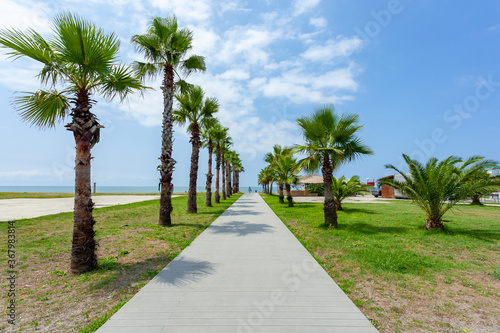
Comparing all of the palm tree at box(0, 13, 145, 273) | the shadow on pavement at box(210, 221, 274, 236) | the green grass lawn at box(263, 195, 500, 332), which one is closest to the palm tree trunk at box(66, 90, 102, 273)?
the palm tree at box(0, 13, 145, 273)

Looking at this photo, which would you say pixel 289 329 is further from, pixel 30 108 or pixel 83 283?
pixel 30 108

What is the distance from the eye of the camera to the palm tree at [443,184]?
1005 cm

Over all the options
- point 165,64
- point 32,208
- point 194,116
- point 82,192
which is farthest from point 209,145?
point 82,192

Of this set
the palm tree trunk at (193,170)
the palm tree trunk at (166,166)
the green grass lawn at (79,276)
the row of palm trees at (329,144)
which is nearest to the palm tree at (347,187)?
the row of palm trees at (329,144)

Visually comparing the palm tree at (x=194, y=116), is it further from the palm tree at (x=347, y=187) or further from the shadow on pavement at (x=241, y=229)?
the palm tree at (x=347, y=187)

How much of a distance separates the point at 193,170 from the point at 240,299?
12.5m

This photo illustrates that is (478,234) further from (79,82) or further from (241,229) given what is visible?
(79,82)

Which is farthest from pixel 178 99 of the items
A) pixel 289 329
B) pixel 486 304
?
pixel 486 304

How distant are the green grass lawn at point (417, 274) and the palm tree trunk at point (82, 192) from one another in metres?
5.71

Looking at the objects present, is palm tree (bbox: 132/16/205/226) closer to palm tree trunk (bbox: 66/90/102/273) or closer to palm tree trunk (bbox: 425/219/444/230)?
palm tree trunk (bbox: 66/90/102/273)

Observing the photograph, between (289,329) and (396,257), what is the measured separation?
15.5 ft

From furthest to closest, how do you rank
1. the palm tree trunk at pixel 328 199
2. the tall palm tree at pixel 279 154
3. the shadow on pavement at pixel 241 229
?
the tall palm tree at pixel 279 154
the palm tree trunk at pixel 328 199
the shadow on pavement at pixel 241 229

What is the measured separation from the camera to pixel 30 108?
5.91 m

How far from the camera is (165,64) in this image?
12.2 m
